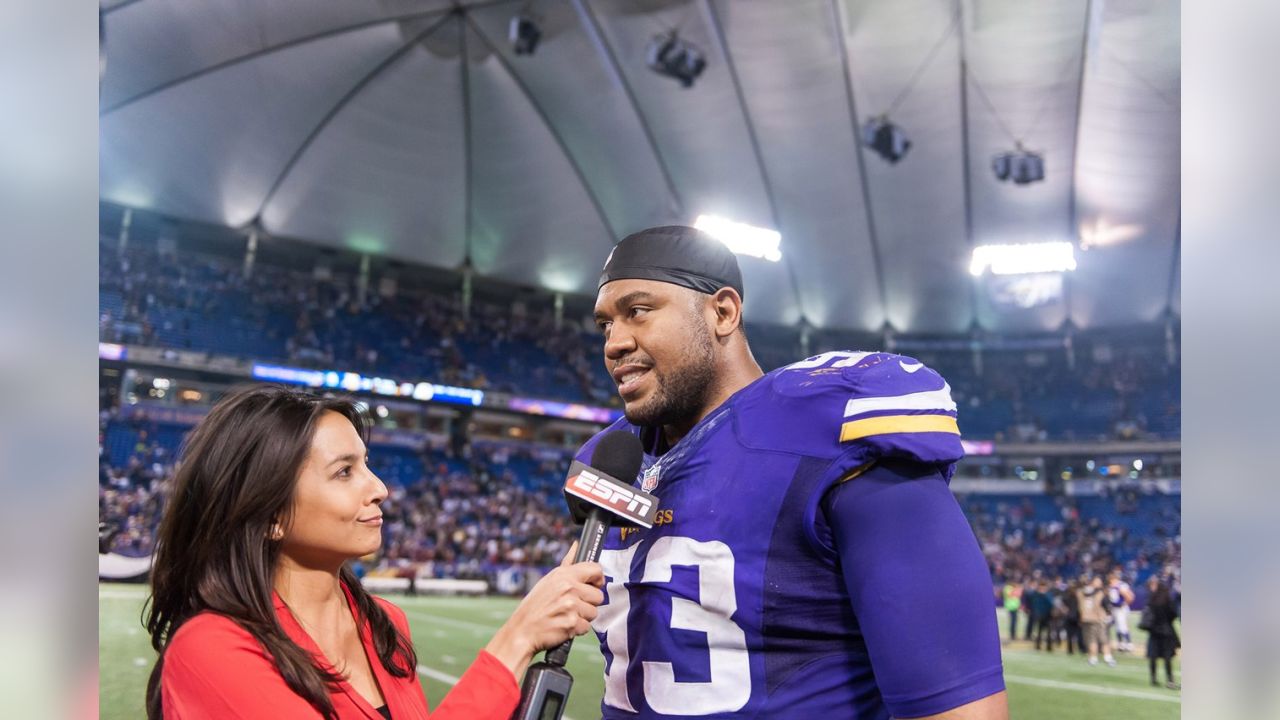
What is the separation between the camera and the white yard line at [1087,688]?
9.73m

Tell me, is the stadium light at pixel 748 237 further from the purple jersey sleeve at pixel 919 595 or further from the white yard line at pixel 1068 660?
the purple jersey sleeve at pixel 919 595

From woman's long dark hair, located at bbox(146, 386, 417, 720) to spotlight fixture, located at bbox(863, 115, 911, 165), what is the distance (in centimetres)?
1738

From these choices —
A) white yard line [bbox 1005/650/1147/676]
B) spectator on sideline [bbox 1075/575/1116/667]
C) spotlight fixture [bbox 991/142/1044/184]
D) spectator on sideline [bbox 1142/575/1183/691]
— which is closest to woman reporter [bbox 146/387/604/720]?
spectator on sideline [bbox 1142/575/1183/691]

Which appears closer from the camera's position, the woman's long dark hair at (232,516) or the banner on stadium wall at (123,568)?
the woman's long dark hair at (232,516)

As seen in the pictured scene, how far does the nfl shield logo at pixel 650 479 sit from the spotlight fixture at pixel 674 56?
15.4 m

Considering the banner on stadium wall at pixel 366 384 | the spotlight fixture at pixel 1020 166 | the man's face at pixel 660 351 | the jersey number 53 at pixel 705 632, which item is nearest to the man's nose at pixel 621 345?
the man's face at pixel 660 351

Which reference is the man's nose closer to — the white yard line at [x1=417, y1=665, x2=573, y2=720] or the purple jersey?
the purple jersey

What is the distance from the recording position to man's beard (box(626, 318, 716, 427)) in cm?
186

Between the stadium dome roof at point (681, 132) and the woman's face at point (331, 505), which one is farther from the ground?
the stadium dome roof at point (681, 132)

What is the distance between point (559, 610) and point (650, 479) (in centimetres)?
38

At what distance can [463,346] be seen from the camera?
28188mm
